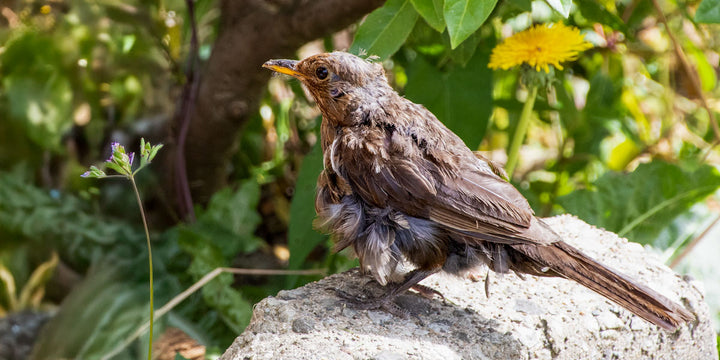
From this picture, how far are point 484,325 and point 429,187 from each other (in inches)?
18.8

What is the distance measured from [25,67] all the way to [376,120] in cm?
259

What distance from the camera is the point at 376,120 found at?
2.54m

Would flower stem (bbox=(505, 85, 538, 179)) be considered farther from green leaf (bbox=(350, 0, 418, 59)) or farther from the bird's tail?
the bird's tail

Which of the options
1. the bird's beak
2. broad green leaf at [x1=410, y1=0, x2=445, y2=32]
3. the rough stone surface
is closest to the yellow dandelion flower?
broad green leaf at [x1=410, y1=0, x2=445, y2=32]

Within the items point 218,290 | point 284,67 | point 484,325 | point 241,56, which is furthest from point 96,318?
point 484,325

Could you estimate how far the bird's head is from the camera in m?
2.57

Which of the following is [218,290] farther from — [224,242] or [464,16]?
[464,16]

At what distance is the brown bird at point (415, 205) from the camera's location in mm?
2287

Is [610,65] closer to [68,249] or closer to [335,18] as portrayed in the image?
[335,18]

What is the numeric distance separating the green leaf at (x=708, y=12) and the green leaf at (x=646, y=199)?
1023 millimetres

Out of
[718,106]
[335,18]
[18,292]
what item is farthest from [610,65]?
[18,292]

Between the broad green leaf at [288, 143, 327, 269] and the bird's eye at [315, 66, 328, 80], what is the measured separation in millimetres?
783

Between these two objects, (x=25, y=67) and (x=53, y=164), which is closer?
(x=25, y=67)

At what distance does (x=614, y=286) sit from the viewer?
2273 millimetres
